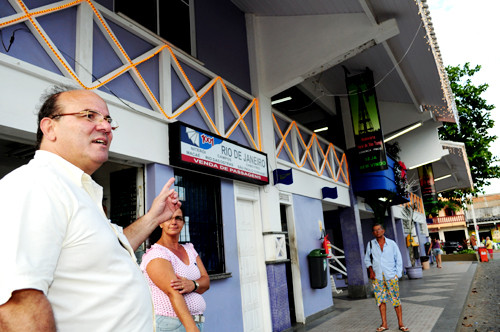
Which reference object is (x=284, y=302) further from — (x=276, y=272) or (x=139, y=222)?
(x=139, y=222)

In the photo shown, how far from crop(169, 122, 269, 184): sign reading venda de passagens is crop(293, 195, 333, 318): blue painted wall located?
7.08ft

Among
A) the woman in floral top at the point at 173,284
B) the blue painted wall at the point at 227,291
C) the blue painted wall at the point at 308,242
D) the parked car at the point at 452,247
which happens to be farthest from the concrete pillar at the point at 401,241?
the parked car at the point at 452,247

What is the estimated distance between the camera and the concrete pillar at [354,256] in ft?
40.8

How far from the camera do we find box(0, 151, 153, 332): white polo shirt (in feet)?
3.26

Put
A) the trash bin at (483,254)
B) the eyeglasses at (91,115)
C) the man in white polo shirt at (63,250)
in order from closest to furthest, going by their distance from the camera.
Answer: the man in white polo shirt at (63,250)
the eyeglasses at (91,115)
the trash bin at (483,254)

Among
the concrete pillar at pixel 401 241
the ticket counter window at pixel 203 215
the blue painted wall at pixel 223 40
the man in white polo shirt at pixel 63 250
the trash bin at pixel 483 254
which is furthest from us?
the trash bin at pixel 483 254

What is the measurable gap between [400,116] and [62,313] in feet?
49.3

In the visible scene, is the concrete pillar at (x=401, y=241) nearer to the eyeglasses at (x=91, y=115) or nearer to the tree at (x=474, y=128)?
the tree at (x=474, y=128)

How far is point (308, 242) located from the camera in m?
9.87

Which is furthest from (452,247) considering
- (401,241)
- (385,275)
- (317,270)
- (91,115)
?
(91,115)

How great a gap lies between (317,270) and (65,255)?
8.87 metres

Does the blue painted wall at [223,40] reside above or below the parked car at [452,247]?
above

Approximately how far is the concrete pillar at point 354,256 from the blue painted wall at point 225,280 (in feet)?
23.2

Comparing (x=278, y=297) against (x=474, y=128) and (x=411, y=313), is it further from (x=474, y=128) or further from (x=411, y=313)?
(x=474, y=128)
